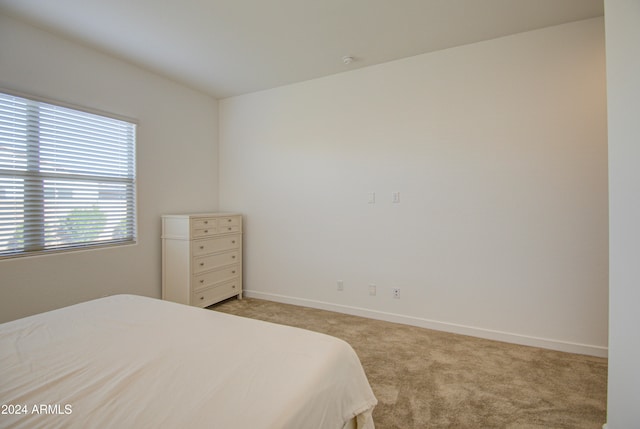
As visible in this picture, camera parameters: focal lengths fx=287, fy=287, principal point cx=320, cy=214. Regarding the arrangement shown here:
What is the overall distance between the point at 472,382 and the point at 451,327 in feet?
2.73

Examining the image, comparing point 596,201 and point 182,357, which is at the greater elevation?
point 596,201

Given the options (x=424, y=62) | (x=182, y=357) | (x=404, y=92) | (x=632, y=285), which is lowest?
(x=182, y=357)

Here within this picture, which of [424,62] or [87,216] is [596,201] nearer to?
[424,62]

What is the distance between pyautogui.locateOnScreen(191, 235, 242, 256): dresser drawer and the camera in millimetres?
3115

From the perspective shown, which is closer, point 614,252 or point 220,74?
point 614,252

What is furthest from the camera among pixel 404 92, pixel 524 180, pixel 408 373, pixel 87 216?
pixel 404 92

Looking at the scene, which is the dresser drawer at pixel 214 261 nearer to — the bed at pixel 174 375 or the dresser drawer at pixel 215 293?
Answer: the dresser drawer at pixel 215 293

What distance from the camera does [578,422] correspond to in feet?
5.18

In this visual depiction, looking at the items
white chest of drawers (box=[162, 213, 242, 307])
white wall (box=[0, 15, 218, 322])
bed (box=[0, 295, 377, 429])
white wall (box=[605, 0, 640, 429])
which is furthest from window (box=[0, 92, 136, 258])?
white wall (box=[605, 0, 640, 429])

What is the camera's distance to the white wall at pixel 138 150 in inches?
88.0

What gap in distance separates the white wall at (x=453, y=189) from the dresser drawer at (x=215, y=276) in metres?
0.37

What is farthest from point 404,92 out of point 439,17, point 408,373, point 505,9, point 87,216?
point 87,216

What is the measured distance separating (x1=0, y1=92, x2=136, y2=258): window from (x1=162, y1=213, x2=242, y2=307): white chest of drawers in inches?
17.1

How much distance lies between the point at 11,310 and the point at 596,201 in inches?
181
